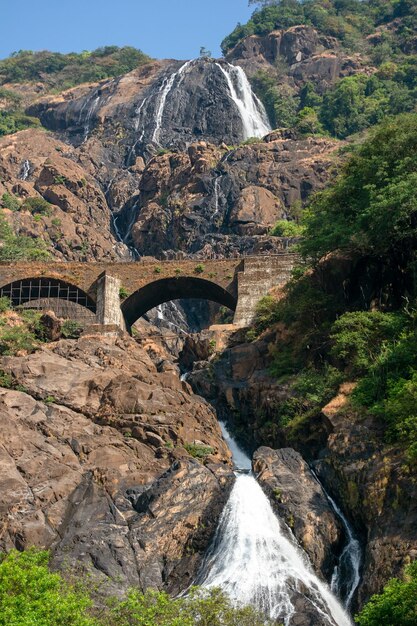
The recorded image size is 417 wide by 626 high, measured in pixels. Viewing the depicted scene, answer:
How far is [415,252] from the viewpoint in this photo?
37.5 meters

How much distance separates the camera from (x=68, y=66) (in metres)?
139

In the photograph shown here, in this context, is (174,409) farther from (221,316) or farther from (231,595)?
(221,316)

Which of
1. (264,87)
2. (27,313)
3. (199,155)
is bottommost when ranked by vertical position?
(27,313)

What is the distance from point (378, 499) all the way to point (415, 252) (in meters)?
13.0

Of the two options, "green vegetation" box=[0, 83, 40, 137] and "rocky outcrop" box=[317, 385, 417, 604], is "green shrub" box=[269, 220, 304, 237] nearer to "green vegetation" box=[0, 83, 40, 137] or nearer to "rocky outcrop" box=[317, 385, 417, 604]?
"rocky outcrop" box=[317, 385, 417, 604]

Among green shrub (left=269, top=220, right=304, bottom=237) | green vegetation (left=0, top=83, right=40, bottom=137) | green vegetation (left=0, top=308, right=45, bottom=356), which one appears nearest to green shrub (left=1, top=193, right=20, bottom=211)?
green shrub (left=269, top=220, right=304, bottom=237)

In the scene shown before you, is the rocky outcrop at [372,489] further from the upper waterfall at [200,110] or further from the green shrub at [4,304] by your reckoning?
the upper waterfall at [200,110]

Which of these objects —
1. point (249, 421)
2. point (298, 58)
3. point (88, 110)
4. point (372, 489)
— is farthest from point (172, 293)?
point (298, 58)

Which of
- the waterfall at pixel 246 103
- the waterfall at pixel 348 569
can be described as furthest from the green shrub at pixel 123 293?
the waterfall at pixel 246 103

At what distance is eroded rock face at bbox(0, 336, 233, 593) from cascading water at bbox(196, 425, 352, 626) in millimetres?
641

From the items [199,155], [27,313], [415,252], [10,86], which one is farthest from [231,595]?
[10,86]

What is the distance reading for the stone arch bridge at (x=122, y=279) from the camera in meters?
55.0

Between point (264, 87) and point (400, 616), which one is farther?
point (264, 87)

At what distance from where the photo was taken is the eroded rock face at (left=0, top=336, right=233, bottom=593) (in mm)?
29016
